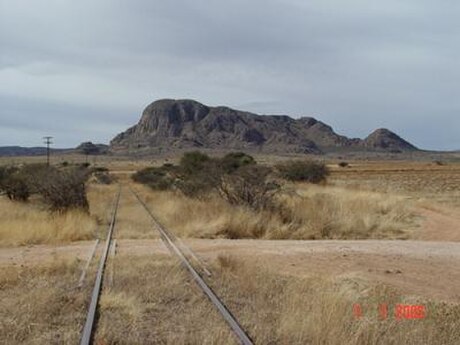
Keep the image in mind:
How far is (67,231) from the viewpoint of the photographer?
21.5 meters

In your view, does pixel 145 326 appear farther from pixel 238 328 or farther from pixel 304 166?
pixel 304 166

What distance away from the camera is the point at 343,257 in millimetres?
16359

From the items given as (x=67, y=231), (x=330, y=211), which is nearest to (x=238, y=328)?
(x=67, y=231)

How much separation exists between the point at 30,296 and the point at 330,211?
684 inches

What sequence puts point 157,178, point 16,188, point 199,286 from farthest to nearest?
point 157,178 < point 16,188 < point 199,286

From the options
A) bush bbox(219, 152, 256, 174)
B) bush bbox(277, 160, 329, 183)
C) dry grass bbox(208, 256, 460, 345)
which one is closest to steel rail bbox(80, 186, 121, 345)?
dry grass bbox(208, 256, 460, 345)

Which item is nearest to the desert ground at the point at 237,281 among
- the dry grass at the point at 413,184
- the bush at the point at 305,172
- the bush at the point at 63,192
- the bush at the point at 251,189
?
the bush at the point at 251,189

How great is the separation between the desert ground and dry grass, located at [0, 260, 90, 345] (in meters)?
0.03

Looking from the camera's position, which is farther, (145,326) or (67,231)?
(67,231)

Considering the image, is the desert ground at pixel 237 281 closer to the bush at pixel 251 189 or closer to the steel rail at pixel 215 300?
the steel rail at pixel 215 300
